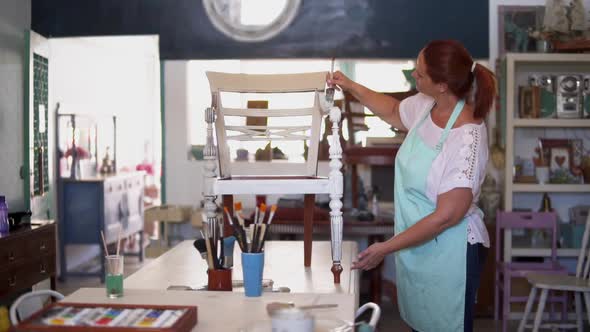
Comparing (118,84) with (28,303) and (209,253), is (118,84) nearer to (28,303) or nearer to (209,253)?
(209,253)

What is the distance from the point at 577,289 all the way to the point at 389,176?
2.10 meters

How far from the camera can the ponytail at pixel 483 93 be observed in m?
2.45

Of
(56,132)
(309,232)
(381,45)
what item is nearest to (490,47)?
(381,45)

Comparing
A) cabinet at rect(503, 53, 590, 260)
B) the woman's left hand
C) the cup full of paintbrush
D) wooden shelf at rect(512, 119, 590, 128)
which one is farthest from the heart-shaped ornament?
the cup full of paintbrush

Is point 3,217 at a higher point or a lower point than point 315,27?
lower

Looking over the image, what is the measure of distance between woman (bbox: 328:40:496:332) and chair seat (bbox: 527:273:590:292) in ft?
5.84

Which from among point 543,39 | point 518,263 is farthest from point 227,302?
point 543,39

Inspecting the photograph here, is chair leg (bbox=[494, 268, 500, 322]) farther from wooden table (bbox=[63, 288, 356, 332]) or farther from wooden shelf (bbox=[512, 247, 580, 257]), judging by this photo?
wooden table (bbox=[63, 288, 356, 332])

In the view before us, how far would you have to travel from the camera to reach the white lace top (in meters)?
2.37

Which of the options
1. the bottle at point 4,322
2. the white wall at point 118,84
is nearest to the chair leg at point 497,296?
the white wall at point 118,84

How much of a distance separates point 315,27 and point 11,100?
89.1 inches

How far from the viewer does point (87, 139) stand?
720 centimetres

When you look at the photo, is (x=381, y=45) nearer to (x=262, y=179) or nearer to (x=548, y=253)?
(x=548, y=253)

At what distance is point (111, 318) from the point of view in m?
1.59
